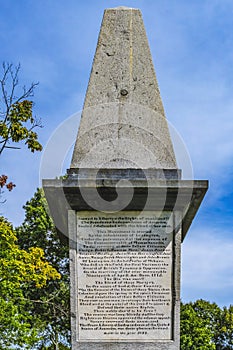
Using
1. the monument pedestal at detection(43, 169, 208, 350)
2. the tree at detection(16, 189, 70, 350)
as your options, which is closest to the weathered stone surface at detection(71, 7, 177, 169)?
the monument pedestal at detection(43, 169, 208, 350)

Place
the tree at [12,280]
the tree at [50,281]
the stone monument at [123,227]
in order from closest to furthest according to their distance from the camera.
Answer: the stone monument at [123,227] < the tree at [12,280] < the tree at [50,281]

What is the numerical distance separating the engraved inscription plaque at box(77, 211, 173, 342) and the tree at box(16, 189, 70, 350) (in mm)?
19662

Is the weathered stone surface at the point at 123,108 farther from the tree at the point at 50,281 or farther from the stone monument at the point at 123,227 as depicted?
the tree at the point at 50,281

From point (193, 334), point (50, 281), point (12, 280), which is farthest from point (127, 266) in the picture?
point (193, 334)

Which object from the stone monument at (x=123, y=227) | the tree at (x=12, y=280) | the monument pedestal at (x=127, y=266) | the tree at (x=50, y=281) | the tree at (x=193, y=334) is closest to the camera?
the stone monument at (x=123, y=227)

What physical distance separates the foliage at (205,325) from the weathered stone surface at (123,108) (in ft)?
92.7

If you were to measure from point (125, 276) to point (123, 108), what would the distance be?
6.66 feet

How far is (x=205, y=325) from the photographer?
117 ft

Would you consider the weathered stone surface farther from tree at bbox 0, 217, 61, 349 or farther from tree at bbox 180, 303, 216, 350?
tree at bbox 180, 303, 216, 350

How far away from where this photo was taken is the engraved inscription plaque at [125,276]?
5.76 m

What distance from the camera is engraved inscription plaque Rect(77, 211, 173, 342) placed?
5.76m

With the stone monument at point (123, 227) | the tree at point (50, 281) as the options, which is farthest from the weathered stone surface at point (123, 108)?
the tree at point (50, 281)

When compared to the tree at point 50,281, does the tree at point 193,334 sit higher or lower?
lower

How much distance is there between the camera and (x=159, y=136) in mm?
6262
